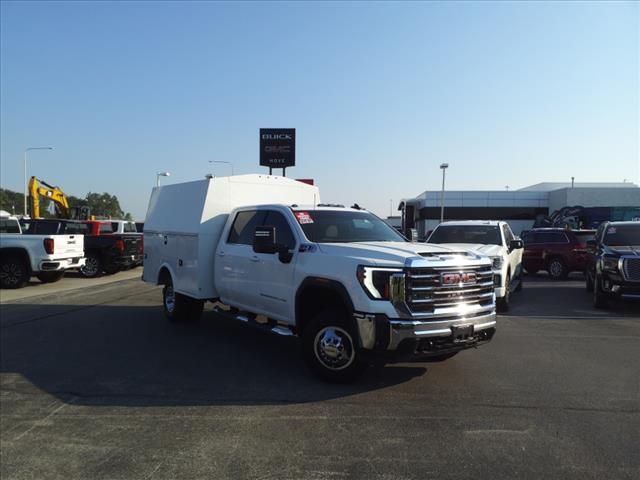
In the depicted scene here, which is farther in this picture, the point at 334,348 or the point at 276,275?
the point at 276,275

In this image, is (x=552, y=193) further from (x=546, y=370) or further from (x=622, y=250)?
(x=546, y=370)

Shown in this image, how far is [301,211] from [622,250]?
754 centimetres

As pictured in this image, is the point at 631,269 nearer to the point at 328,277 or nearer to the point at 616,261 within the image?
the point at 616,261

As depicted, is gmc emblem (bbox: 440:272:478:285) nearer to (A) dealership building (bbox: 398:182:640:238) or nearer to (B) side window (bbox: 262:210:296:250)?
(B) side window (bbox: 262:210:296:250)

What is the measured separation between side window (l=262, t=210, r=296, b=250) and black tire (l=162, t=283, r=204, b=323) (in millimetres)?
2832

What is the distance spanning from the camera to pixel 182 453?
3.95 meters

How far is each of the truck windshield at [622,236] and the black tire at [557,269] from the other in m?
5.98

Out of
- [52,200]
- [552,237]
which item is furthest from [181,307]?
[52,200]

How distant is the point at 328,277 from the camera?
5.38 meters

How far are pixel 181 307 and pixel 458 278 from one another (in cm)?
546

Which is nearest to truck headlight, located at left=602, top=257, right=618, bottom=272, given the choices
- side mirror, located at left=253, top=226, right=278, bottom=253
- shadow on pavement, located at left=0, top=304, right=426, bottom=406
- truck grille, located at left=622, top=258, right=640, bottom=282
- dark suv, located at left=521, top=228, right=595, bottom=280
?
truck grille, located at left=622, top=258, right=640, bottom=282

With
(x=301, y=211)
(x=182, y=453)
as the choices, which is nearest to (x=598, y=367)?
(x=301, y=211)

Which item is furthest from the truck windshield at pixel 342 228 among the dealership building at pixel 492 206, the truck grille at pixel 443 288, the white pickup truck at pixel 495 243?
the dealership building at pixel 492 206

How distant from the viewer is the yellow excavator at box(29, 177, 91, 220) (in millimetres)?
27125
